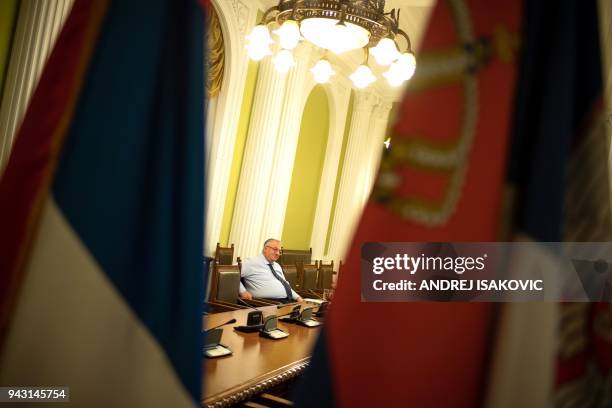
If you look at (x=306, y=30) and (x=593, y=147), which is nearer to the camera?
(x=593, y=147)

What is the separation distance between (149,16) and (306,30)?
7.37ft

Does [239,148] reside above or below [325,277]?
above

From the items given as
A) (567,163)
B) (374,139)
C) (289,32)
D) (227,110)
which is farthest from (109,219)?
(374,139)

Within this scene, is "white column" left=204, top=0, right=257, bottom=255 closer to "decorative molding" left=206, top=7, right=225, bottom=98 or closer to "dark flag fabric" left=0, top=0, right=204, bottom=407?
"decorative molding" left=206, top=7, right=225, bottom=98

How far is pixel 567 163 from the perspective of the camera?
618mm

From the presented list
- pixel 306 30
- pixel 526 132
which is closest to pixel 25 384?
pixel 526 132

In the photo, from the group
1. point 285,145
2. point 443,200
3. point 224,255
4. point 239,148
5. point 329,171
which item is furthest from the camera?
point 329,171

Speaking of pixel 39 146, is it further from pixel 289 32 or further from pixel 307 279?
pixel 307 279

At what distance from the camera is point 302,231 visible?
8648mm

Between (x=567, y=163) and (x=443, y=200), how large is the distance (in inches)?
6.9

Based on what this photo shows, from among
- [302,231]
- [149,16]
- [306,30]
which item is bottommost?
[302,231]

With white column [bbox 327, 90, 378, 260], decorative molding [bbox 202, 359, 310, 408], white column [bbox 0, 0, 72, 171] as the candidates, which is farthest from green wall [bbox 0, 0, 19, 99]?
white column [bbox 327, 90, 378, 260]

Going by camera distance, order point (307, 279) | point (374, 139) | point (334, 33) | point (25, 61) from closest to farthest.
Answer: point (334, 33), point (25, 61), point (307, 279), point (374, 139)

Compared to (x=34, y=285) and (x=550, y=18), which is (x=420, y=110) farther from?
(x=34, y=285)
